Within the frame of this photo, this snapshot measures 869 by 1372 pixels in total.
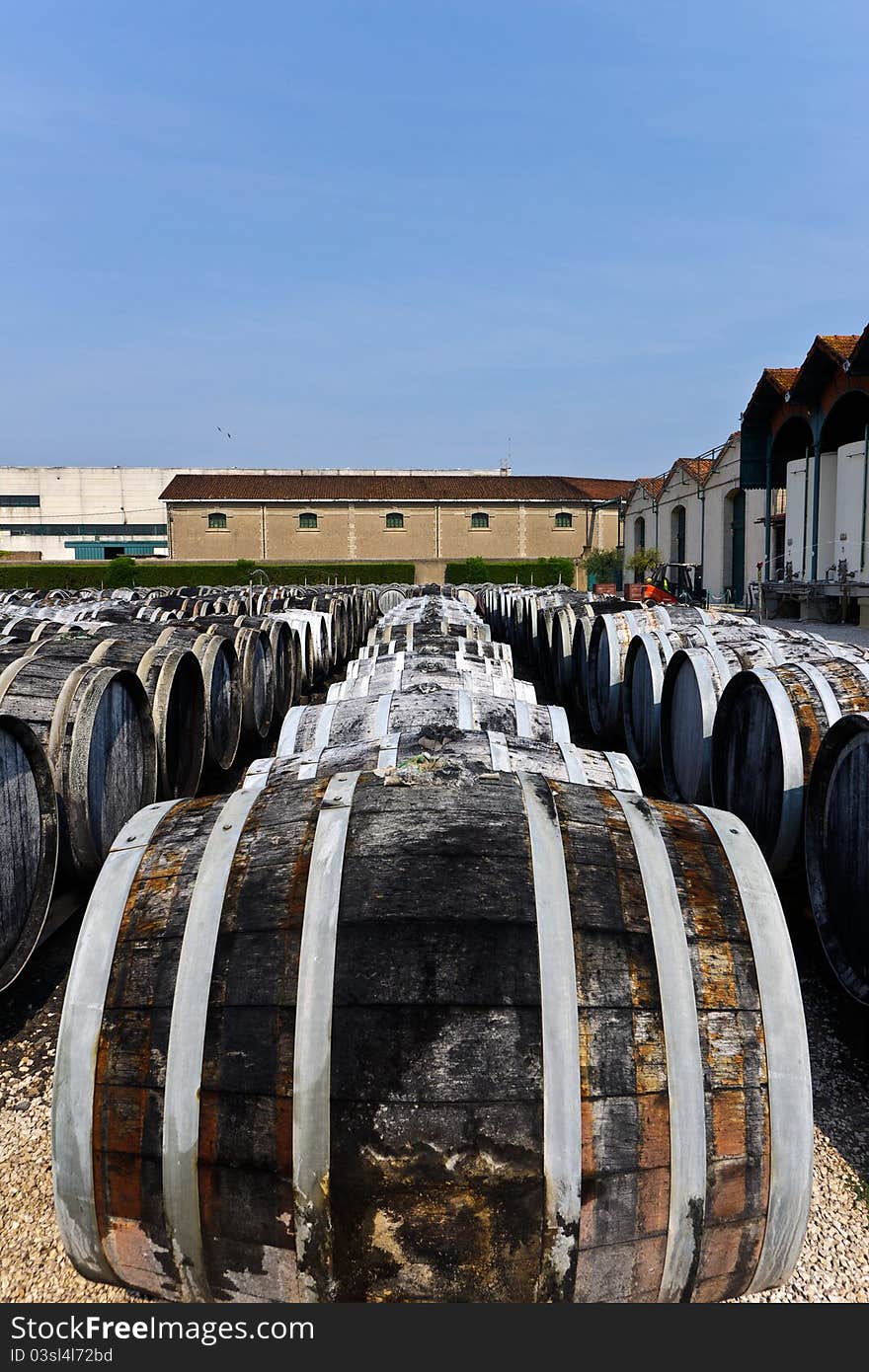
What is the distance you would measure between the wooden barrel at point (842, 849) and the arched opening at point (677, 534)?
35.7 m

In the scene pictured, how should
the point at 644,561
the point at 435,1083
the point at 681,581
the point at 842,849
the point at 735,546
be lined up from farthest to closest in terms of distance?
the point at 644,561
the point at 681,581
the point at 735,546
the point at 842,849
the point at 435,1083

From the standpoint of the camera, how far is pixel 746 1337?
1.88m

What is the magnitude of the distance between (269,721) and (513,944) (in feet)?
26.0

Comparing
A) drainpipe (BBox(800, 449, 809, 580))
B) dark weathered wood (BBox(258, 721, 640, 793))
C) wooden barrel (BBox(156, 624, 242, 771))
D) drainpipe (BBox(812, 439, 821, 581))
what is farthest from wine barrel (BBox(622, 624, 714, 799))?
drainpipe (BBox(800, 449, 809, 580))

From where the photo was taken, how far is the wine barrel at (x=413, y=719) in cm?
406

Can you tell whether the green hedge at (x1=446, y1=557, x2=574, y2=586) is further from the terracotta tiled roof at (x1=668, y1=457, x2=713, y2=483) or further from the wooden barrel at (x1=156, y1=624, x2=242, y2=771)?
the wooden barrel at (x1=156, y1=624, x2=242, y2=771)

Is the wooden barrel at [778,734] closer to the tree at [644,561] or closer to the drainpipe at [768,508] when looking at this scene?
the drainpipe at [768,508]

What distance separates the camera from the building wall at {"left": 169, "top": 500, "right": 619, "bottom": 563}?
48.3 meters

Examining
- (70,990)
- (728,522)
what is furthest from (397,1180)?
(728,522)

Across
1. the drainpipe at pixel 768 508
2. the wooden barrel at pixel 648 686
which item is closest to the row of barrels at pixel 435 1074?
the wooden barrel at pixel 648 686

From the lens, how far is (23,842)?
3885mm

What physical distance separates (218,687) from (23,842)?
355 centimetres

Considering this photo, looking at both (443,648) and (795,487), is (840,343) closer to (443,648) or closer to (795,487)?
(795,487)

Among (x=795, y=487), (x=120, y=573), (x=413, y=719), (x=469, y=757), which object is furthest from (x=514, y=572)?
(x=469, y=757)
